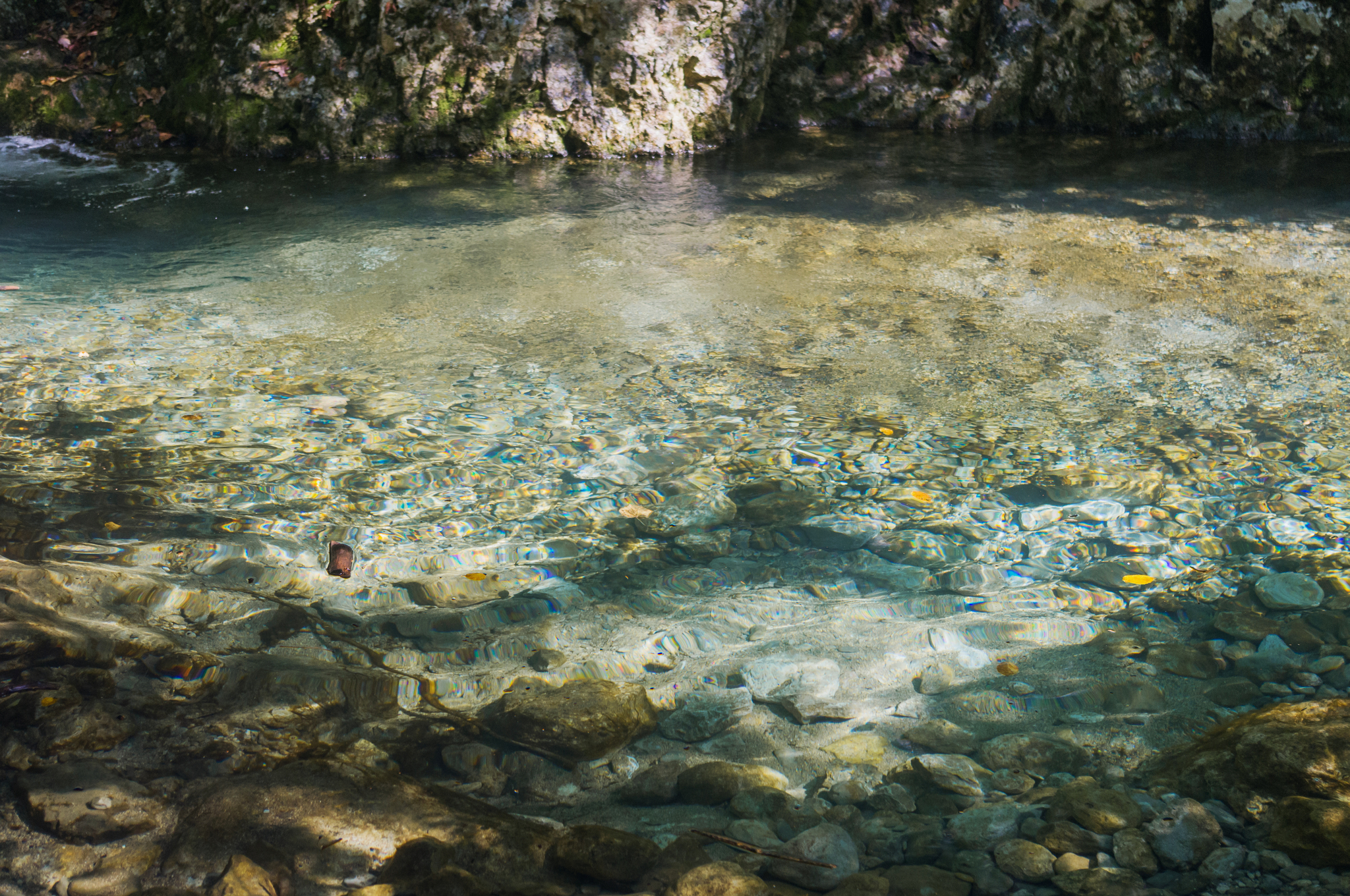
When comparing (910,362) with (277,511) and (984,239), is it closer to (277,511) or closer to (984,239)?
(984,239)

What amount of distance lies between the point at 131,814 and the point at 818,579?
1.79m

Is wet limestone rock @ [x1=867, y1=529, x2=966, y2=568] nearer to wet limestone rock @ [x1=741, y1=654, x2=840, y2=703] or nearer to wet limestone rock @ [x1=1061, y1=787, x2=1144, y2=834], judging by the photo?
wet limestone rock @ [x1=741, y1=654, x2=840, y2=703]

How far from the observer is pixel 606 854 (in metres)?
→ 1.82

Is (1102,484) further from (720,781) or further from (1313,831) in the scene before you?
(720,781)

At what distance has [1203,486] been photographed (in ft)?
10.1

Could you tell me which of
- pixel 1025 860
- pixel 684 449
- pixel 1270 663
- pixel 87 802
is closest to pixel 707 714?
pixel 1025 860

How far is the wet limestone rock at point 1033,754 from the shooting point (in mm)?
2117

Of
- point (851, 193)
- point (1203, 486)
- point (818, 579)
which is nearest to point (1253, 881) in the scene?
point (818, 579)

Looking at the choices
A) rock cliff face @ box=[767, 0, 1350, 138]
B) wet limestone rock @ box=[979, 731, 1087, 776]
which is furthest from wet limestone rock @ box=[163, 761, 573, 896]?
rock cliff face @ box=[767, 0, 1350, 138]

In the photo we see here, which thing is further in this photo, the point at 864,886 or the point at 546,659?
the point at 546,659

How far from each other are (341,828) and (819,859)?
0.93 metres

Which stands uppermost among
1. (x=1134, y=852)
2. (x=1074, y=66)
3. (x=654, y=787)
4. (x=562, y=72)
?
(x=1074, y=66)

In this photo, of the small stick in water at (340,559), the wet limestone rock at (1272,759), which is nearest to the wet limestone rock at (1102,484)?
the wet limestone rock at (1272,759)

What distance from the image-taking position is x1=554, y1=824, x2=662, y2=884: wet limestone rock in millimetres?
1795
